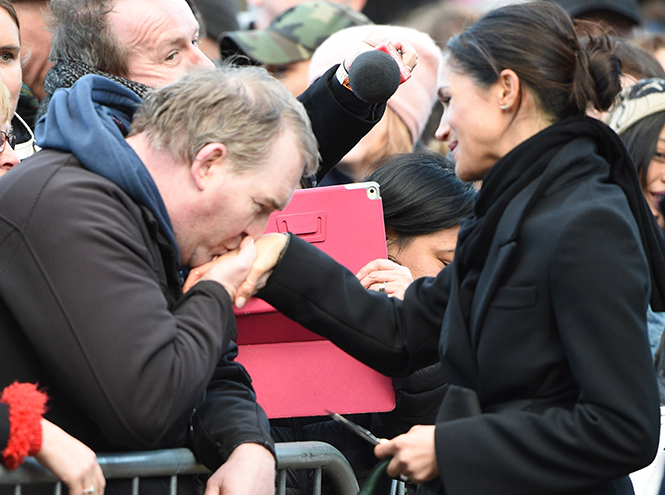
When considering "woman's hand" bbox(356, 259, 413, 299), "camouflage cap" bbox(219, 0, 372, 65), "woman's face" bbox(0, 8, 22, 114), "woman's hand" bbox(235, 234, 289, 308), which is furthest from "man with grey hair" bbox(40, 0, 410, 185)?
"camouflage cap" bbox(219, 0, 372, 65)

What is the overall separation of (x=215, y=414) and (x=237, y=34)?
3.07m

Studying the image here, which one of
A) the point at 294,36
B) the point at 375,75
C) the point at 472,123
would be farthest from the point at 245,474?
the point at 294,36

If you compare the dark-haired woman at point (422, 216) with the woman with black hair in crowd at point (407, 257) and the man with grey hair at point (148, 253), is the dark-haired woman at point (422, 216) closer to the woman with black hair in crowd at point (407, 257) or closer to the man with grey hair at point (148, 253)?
the woman with black hair in crowd at point (407, 257)

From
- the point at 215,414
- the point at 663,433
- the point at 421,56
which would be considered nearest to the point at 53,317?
the point at 215,414

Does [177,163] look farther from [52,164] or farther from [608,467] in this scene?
[608,467]

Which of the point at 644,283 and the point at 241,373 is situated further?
the point at 241,373

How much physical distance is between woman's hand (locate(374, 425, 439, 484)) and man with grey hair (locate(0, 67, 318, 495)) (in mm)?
327

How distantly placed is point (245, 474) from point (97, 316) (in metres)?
0.54

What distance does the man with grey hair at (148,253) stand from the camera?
75.1 inches

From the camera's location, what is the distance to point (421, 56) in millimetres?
4441

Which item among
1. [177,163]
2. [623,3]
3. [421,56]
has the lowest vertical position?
[623,3]

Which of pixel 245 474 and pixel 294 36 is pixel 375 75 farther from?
pixel 294 36

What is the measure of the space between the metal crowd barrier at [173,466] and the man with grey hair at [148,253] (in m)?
0.05

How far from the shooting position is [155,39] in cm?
304
